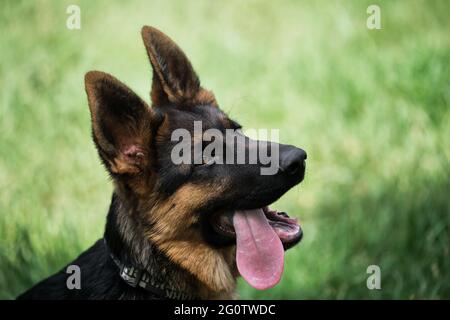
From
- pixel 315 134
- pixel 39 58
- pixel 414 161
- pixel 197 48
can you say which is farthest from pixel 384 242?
pixel 39 58

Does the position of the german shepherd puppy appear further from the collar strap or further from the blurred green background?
the blurred green background

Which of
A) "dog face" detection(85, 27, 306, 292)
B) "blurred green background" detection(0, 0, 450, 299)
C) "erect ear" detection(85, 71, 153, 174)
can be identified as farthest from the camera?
"blurred green background" detection(0, 0, 450, 299)

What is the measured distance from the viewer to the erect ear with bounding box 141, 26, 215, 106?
4430mm

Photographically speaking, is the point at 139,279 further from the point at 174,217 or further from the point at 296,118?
the point at 296,118

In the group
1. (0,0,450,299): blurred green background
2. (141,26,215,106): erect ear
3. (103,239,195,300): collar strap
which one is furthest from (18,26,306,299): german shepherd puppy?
(0,0,450,299): blurred green background

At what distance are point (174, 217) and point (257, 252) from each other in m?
0.59

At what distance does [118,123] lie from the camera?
3994 millimetres

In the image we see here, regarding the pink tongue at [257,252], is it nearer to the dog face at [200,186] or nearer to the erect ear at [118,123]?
the dog face at [200,186]

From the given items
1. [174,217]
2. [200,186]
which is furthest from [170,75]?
[174,217]

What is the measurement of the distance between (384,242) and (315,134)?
1868 millimetres

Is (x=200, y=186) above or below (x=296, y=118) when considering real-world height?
below

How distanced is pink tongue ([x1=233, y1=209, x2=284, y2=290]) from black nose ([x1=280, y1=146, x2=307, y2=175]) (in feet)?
1.48

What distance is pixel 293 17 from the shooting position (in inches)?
376
